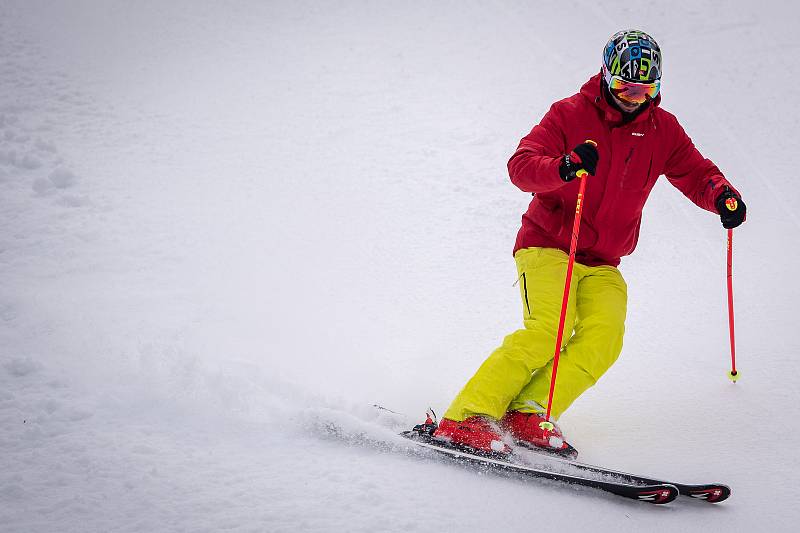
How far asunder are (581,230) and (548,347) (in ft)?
2.19

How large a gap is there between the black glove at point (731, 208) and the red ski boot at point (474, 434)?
5.23 ft

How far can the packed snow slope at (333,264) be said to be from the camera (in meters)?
3.07

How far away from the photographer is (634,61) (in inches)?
144

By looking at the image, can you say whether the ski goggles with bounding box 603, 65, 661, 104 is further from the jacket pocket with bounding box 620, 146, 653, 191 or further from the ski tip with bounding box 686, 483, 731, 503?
the ski tip with bounding box 686, 483, 731, 503

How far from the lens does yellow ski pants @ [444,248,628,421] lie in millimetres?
3664

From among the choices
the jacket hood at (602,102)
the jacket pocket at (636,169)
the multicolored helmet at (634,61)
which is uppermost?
the multicolored helmet at (634,61)

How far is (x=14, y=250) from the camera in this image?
5.50 m

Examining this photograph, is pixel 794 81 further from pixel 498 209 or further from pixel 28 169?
pixel 28 169

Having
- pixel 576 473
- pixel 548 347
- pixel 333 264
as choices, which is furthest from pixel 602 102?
pixel 333 264

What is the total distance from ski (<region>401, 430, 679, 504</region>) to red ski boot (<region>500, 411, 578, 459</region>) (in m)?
0.26

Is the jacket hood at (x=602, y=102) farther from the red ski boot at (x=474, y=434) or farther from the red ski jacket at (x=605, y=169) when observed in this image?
the red ski boot at (x=474, y=434)

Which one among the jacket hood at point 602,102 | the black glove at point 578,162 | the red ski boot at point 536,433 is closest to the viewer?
the black glove at point 578,162

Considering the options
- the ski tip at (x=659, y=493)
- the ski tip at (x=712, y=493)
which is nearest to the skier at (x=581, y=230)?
the ski tip at (x=659, y=493)

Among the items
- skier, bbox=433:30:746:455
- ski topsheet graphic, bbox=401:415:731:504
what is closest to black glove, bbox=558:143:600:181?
skier, bbox=433:30:746:455
